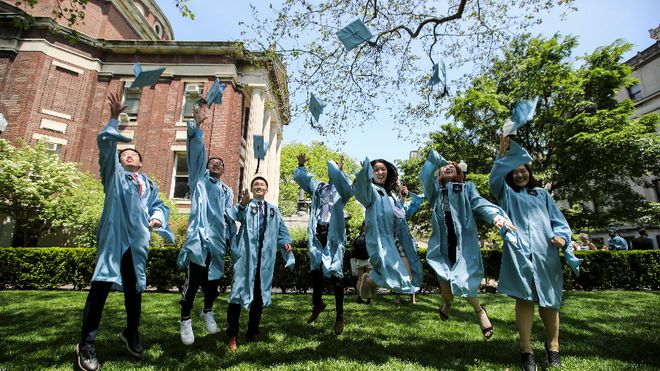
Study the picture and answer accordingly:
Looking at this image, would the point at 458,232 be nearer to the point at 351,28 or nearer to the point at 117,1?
the point at 351,28

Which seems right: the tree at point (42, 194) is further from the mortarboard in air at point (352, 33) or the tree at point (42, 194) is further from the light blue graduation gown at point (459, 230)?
the light blue graduation gown at point (459, 230)

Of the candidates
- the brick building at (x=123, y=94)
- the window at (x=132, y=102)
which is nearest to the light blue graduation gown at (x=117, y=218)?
the brick building at (x=123, y=94)

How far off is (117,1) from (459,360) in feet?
93.5

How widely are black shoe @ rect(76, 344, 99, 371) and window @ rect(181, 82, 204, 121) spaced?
743 inches

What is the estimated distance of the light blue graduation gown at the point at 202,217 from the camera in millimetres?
4242

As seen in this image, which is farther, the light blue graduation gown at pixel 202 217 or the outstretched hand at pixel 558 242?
the light blue graduation gown at pixel 202 217

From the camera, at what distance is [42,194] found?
1541cm

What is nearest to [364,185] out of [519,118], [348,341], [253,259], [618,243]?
[253,259]

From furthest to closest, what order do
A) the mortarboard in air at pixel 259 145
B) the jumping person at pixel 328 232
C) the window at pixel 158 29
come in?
the window at pixel 158 29 < the mortarboard in air at pixel 259 145 < the jumping person at pixel 328 232

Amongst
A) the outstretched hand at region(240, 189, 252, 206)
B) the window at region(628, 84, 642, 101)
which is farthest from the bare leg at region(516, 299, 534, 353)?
the window at region(628, 84, 642, 101)

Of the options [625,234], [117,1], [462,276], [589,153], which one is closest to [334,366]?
[462,276]

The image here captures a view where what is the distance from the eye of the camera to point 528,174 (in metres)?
3.89

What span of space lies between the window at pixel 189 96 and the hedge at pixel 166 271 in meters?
11.4

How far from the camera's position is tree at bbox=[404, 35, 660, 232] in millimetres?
13852
